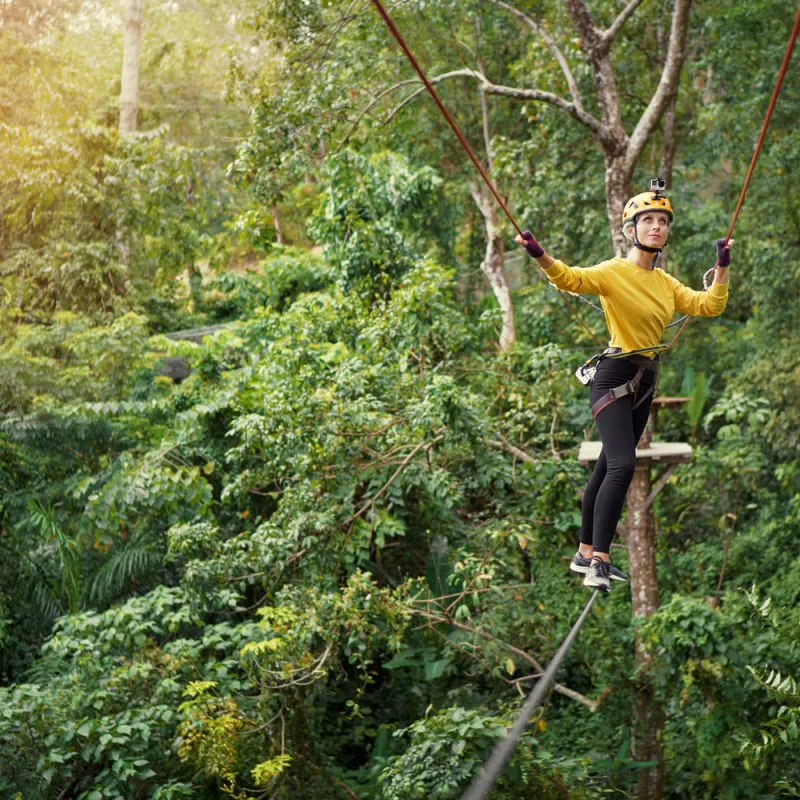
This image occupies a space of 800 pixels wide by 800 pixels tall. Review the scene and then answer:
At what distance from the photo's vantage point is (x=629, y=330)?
2.91 metres

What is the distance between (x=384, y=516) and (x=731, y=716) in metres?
2.64

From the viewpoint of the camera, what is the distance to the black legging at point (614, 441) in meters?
2.91

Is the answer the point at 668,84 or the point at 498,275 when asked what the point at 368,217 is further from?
the point at 668,84

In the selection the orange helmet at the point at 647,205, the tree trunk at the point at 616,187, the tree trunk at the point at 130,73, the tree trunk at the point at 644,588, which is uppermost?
the tree trunk at the point at 130,73

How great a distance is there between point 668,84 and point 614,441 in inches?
146

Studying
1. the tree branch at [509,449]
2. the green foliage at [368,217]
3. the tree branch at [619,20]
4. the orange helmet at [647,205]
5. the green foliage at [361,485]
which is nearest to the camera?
the orange helmet at [647,205]

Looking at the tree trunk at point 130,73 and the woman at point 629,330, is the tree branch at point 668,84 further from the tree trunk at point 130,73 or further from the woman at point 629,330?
the tree trunk at point 130,73

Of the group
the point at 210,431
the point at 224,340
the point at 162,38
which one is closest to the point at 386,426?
the point at 210,431

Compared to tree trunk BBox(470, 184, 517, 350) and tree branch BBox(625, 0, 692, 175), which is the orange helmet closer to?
tree branch BBox(625, 0, 692, 175)

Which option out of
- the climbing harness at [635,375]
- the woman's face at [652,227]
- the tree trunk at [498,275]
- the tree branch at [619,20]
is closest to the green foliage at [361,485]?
the tree trunk at [498,275]

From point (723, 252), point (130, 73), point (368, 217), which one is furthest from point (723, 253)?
point (130, 73)

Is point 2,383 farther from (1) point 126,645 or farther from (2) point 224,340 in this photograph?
(1) point 126,645

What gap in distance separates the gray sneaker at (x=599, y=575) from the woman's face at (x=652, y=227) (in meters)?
0.99

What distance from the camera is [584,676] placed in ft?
28.5
